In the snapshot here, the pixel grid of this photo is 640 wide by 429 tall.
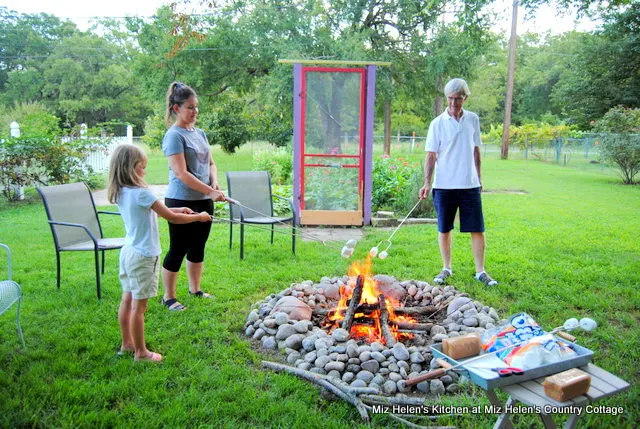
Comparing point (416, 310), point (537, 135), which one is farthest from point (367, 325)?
point (537, 135)

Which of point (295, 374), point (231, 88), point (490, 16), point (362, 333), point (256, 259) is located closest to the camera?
point (295, 374)

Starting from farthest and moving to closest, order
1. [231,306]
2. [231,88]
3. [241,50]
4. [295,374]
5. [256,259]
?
1. [231,88]
2. [241,50]
3. [256,259]
4. [231,306]
5. [295,374]

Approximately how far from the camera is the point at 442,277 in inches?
182

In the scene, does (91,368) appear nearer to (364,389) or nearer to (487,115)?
(364,389)

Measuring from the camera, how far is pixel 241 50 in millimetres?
17391

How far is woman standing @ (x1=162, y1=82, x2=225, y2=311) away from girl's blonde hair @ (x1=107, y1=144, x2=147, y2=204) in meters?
0.71

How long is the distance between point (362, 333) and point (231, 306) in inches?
43.8

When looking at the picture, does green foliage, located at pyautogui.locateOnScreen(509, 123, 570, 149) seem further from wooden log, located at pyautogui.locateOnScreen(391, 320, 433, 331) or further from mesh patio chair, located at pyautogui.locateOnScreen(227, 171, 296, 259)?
wooden log, located at pyautogui.locateOnScreen(391, 320, 433, 331)

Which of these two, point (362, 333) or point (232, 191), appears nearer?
point (362, 333)

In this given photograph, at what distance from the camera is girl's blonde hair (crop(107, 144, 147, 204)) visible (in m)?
2.84

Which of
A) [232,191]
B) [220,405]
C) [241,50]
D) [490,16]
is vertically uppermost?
[241,50]

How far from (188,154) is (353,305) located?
1.61 m

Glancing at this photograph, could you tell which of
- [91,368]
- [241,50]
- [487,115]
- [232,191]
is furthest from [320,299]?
[487,115]

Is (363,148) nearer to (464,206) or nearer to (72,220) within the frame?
(464,206)
